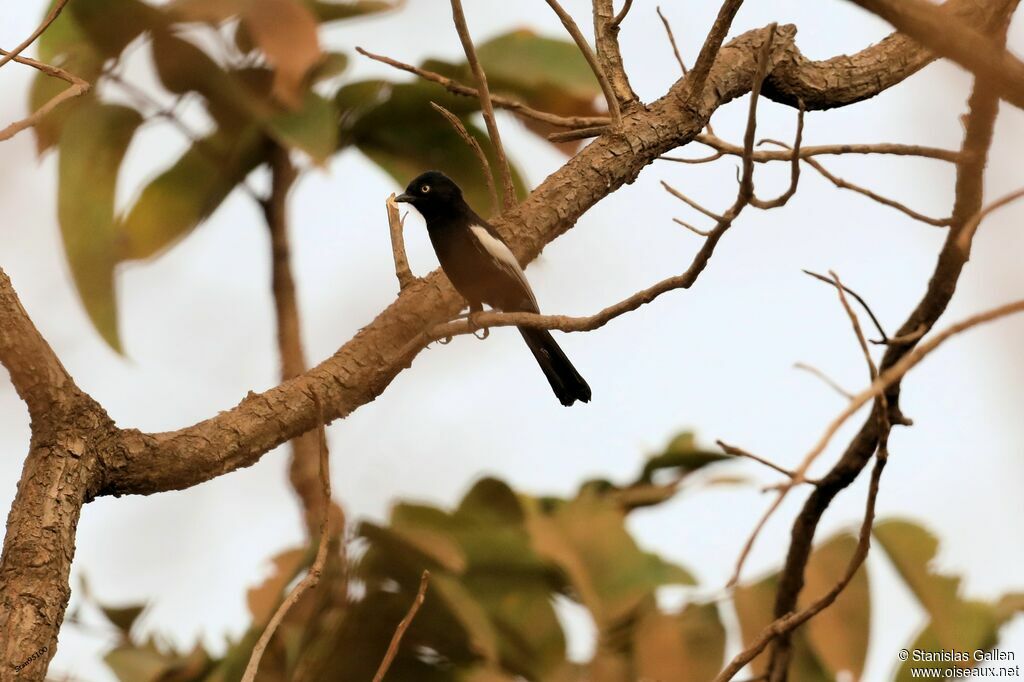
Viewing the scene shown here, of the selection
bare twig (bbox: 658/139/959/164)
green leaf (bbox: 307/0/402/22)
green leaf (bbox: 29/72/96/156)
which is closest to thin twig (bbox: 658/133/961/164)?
bare twig (bbox: 658/139/959/164)

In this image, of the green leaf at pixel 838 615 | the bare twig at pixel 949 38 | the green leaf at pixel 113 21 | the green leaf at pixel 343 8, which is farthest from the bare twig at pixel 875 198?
the green leaf at pixel 343 8

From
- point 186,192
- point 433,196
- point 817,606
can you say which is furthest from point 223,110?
point 817,606

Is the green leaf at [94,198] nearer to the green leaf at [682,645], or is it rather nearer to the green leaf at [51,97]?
the green leaf at [51,97]

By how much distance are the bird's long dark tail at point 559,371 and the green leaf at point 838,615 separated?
68.4 inches

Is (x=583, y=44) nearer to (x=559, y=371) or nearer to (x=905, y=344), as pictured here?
(x=905, y=344)

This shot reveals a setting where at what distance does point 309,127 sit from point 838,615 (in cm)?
485

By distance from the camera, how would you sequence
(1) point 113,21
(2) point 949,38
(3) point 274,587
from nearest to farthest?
1. (2) point 949,38
2. (3) point 274,587
3. (1) point 113,21

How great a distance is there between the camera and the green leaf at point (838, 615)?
5.29 meters

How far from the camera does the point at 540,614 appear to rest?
6.49 m

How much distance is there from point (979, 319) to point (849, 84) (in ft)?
8.27

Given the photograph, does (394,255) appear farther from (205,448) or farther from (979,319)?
(979,319)

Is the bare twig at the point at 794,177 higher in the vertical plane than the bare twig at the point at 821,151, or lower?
lower

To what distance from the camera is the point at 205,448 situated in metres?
2.47

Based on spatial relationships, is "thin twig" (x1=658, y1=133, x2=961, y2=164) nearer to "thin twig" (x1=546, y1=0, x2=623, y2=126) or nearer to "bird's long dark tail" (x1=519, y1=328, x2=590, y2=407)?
"thin twig" (x1=546, y1=0, x2=623, y2=126)
